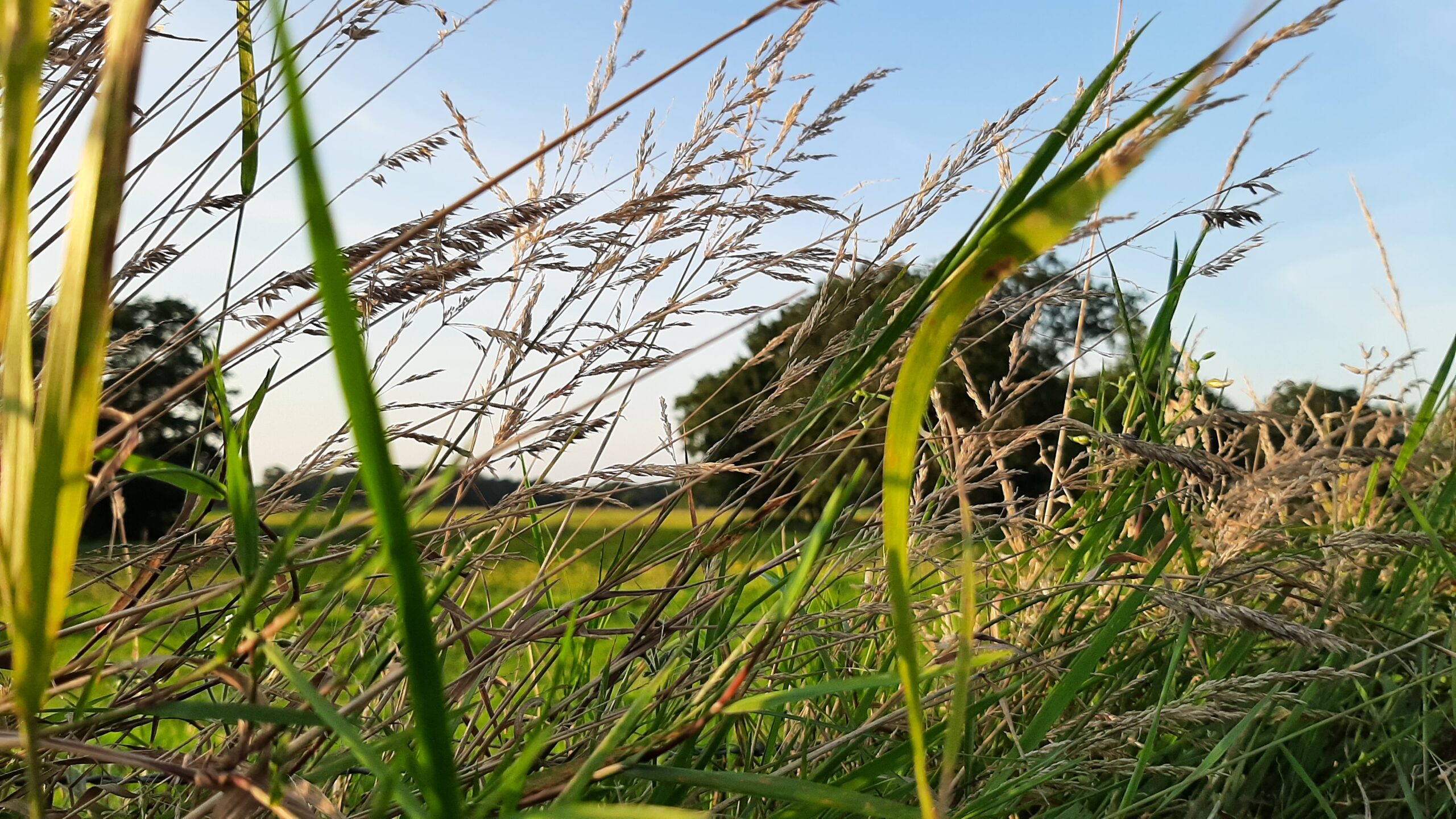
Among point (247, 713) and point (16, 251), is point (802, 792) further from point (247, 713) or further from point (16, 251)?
point (16, 251)

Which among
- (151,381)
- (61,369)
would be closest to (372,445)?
(61,369)

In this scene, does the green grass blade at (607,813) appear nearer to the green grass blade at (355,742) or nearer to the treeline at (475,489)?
the green grass blade at (355,742)

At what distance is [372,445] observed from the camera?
0.37 m

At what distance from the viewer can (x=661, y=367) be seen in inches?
36.8

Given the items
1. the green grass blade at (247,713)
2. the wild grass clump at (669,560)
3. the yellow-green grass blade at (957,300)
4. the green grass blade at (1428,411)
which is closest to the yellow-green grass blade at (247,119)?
the wild grass clump at (669,560)

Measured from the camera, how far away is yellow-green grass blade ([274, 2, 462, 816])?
349 millimetres

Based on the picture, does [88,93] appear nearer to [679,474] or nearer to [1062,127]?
[679,474]

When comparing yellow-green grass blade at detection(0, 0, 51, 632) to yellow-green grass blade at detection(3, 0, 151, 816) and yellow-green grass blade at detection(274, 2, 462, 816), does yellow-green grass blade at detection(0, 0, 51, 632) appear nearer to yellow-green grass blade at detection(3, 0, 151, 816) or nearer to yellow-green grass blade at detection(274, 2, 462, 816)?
yellow-green grass blade at detection(3, 0, 151, 816)

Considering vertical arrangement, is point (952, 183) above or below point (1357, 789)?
above

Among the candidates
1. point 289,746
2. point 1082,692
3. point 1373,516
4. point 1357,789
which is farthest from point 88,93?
point 1373,516

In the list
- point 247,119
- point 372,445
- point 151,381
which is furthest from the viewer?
point 151,381

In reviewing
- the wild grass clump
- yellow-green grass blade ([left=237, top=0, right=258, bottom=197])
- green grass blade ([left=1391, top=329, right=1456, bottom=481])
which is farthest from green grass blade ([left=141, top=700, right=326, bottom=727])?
green grass blade ([left=1391, top=329, right=1456, bottom=481])

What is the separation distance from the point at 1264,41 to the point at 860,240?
24.8 inches

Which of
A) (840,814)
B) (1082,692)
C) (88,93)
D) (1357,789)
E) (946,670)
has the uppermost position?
(88,93)
